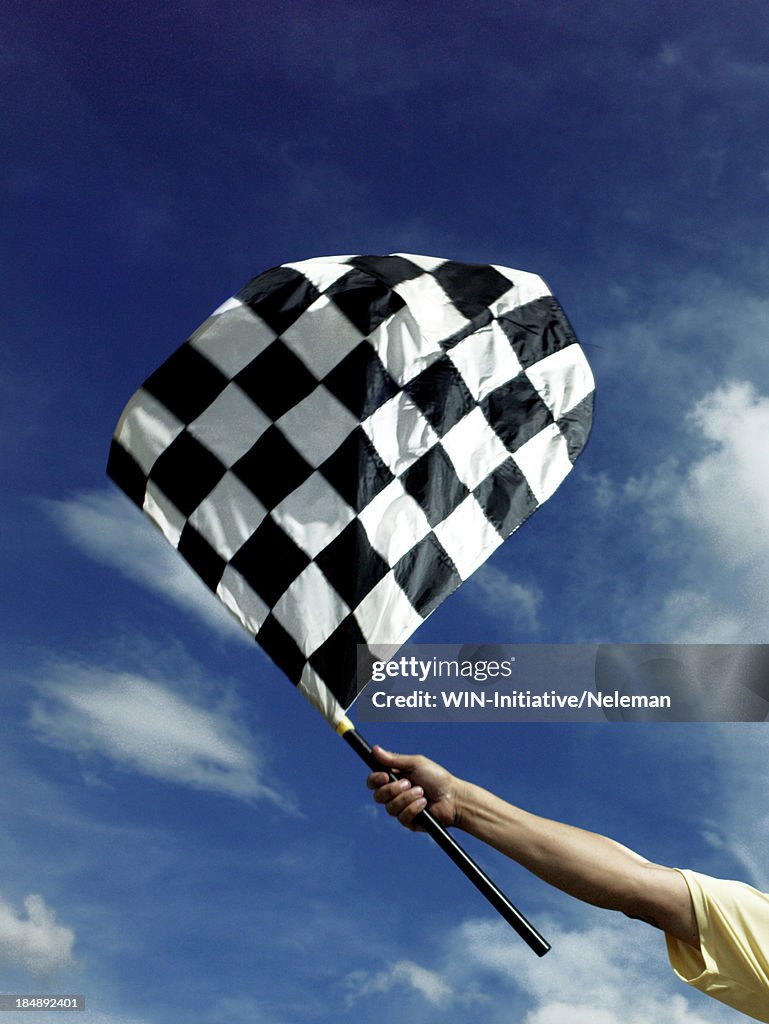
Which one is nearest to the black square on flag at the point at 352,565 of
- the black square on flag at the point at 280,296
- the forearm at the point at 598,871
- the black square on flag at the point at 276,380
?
the black square on flag at the point at 276,380

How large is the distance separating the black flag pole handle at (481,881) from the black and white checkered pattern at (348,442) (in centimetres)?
131

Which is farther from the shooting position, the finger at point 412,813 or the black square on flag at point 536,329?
the black square on flag at point 536,329

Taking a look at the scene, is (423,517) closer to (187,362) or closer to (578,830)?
(187,362)

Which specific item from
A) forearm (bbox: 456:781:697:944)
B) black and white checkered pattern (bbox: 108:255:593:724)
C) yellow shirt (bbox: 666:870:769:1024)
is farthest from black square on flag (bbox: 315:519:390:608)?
yellow shirt (bbox: 666:870:769:1024)

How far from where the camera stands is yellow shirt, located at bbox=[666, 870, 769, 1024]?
3.28 m

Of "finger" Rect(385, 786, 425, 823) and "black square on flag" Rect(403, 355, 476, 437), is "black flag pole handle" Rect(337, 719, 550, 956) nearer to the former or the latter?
"finger" Rect(385, 786, 425, 823)

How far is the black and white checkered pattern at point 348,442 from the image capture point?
19.0 ft

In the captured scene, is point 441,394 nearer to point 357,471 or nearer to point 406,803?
point 357,471

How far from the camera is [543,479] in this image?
21.2 ft

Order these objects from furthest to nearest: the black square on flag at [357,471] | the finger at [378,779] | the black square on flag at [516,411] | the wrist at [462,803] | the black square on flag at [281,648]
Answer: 1. the black square on flag at [516,411]
2. the black square on flag at [357,471]
3. the black square on flag at [281,648]
4. the finger at [378,779]
5. the wrist at [462,803]

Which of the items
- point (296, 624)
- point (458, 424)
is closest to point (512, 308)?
point (458, 424)

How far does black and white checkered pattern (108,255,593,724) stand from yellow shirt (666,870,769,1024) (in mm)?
2588

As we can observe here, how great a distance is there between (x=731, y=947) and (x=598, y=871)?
48 centimetres

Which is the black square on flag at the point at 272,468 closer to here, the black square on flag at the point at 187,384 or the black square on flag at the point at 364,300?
the black square on flag at the point at 187,384
